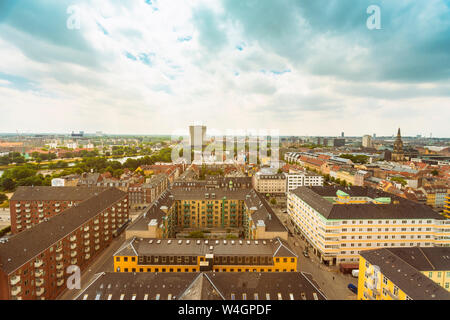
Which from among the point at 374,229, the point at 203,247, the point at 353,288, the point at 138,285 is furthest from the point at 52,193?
the point at 374,229

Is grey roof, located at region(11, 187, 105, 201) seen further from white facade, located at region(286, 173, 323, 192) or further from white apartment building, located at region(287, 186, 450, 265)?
white facade, located at region(286, 173, 323, 192)

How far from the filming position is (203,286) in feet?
56.9

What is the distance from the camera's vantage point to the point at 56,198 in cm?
3853

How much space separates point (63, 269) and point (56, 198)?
18.8 meters

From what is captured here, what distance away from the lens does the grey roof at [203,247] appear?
77.8ft

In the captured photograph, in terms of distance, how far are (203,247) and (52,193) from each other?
30.2 metres

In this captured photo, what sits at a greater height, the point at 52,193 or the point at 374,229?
the point at 52,193

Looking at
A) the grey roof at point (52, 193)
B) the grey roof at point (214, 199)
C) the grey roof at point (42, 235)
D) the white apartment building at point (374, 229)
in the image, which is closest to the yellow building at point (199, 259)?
the grey roof at point (214, 199)

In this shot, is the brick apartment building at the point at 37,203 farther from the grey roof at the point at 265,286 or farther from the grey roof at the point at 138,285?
the grey roof at the point at 265,286

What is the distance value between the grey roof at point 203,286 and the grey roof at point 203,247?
4050 millimetres

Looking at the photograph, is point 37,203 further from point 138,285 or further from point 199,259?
point 199,259
